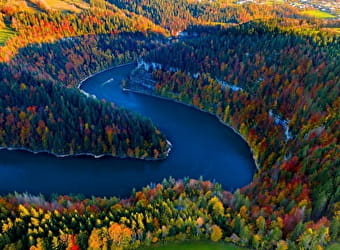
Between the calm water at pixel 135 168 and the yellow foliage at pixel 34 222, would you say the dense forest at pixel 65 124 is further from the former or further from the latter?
the yellow foliage at pixel 34 222

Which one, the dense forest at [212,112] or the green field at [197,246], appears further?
the dense forest at [212,112]

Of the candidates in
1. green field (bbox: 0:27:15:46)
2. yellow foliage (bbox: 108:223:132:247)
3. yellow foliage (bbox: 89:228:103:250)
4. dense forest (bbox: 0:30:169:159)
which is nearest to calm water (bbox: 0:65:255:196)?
dense forest (bbox: 0:30:169:159)

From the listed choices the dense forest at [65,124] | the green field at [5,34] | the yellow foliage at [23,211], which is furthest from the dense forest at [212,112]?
the green field at [5,34]

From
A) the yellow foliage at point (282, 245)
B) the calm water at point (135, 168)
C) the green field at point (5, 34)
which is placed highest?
the green field at point (5, 34)

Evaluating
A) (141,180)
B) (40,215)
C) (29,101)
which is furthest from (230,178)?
(29,101)

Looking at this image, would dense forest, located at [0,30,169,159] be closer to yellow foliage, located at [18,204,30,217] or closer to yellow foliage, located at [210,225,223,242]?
yellow foliage, located at [18,204,30,217]

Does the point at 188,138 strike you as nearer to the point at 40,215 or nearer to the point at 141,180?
the point at 141,180
